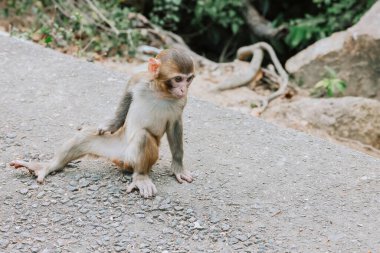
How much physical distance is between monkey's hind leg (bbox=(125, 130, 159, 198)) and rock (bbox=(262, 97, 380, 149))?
3270 mm

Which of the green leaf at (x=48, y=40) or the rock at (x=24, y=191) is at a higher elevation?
the rock at (x=24, y=191)

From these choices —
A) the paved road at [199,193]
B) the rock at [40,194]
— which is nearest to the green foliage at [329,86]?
the paved road at [199,193]

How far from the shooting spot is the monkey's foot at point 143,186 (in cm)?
471

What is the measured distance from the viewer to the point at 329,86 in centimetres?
838

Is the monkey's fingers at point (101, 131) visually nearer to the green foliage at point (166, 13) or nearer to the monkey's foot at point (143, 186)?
the monkey's foot at point (143, 186)

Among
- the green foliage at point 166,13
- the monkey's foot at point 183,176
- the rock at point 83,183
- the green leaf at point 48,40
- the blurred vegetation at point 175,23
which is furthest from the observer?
the green foliage at point 166,13

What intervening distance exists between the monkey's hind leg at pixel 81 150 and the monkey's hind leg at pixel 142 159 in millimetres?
171

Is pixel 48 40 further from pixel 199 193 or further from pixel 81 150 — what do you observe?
pixel 199 193

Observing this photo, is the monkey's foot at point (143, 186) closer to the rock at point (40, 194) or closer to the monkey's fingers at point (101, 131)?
the monkey's fingers at point (101, 131)

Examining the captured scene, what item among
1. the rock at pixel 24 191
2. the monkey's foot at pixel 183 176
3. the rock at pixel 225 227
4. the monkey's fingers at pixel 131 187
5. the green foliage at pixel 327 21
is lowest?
the rock at pixel 24 191

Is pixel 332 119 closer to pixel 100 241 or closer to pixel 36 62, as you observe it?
pixel 36 62

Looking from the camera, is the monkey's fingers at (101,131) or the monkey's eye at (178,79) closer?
the monkey's eye at (178,79)

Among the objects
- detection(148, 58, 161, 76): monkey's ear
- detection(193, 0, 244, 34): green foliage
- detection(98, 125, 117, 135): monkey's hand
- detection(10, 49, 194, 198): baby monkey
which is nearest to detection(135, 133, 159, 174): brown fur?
detection(10, 49, 194, 198): baby monkey

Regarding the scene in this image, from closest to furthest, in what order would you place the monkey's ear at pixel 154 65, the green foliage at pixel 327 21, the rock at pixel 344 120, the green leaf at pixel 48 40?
the monkey's ear at pixel 154 65 < the rock at pixel 344 120 < the green leaf at pixel 48 40 < the green foliage at pixel 327 21
